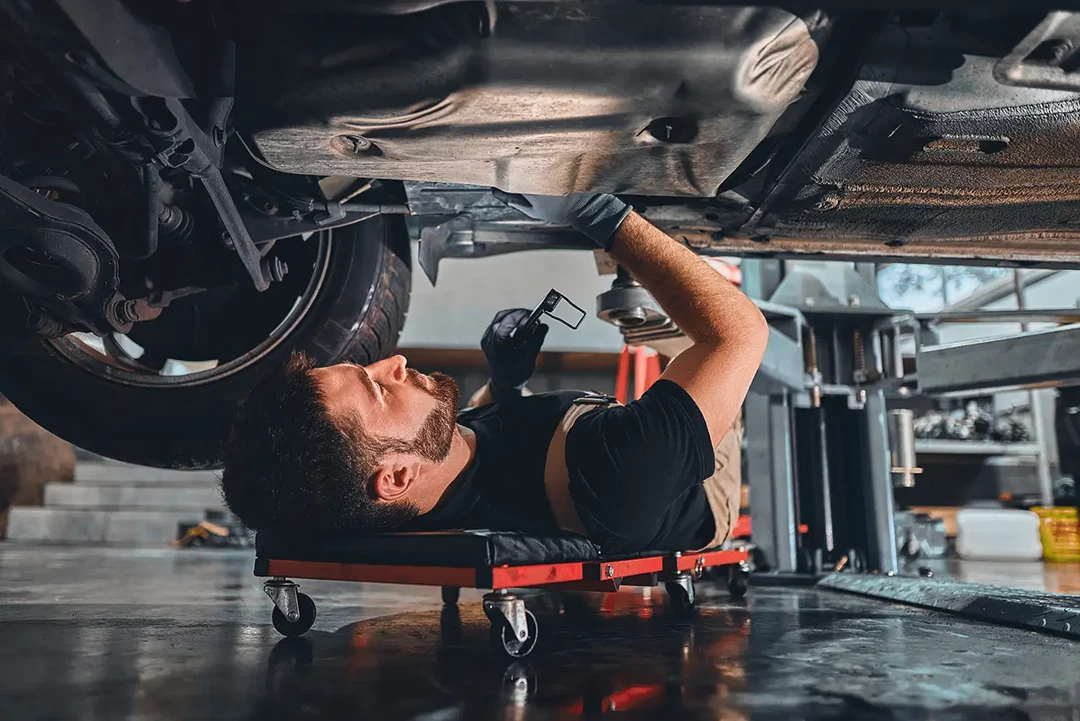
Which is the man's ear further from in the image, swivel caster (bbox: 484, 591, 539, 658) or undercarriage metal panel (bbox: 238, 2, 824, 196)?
undercarriage metal panel (bbox: 238, 2, 824, 196)

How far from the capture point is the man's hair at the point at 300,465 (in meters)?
1.17

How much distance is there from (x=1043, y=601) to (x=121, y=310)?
A: 184 cm

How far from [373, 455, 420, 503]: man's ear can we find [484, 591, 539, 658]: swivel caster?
0.76ft

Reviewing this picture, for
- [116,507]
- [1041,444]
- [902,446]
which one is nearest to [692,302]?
[902,446]

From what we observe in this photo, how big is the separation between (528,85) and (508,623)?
27.4 inches

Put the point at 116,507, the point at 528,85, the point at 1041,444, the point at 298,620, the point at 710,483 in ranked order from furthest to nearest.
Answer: the point at 1041,444 → the point at 116,507 → the point at 710,483 → the point at 298,620 → the point at 528,85

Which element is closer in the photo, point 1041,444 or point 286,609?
point 286,609

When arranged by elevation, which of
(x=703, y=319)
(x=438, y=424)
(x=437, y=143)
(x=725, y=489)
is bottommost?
(x=725, y=489)

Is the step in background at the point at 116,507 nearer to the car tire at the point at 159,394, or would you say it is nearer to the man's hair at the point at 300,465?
the car tire at the point at 159,394

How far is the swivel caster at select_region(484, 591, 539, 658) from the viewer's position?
1.06 m

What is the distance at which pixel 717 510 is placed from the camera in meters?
1.67

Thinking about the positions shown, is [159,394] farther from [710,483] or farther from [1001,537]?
[1001,537]

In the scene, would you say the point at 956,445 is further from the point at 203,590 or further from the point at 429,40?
the point at 429,40

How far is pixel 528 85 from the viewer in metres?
0.82
